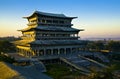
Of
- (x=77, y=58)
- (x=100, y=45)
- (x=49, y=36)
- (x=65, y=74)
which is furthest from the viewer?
(x=100, y=45)

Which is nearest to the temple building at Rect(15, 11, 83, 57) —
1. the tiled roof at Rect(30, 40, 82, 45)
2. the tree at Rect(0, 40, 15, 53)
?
the tiled roof at Rect(30, 40, 82, 45)

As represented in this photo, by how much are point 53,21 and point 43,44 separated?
34.2 feet

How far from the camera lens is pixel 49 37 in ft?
172

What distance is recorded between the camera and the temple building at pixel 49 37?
49.1m

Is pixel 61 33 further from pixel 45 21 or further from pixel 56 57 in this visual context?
pixel 56 57

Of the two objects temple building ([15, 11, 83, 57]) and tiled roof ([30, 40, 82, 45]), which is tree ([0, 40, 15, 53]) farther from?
tiled roof ([30, 40, 82, 45])

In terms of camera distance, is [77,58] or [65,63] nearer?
[65,63]

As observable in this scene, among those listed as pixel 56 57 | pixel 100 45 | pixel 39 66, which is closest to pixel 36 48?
pixel 56 57

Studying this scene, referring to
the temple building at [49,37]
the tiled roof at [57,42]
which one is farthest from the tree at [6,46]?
the tiled roof at [57,42]

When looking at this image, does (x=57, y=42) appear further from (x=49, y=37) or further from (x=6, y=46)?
(x=6, y=46)

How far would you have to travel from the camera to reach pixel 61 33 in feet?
179

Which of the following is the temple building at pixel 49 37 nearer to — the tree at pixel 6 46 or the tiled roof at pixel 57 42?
the tiled roof at pixel 57 42

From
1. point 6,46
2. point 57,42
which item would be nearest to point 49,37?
point 57,42

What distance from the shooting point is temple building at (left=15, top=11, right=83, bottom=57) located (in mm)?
49056
